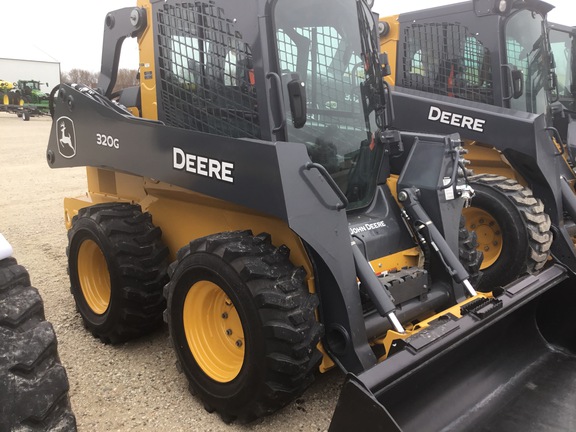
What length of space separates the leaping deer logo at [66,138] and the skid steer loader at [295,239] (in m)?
0.04

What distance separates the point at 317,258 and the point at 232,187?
590 mm

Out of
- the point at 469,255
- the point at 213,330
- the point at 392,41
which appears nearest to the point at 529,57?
the point at 392,41

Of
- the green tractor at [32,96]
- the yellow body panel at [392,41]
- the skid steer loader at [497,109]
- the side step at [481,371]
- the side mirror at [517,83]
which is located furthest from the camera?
the green tractor at [32,96]

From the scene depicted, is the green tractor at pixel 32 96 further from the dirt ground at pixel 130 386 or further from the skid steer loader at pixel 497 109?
the skid steer loader at pixel 497 109

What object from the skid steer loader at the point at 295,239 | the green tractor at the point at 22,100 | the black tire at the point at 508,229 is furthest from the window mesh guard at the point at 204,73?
the green tractor at the point at 22,100

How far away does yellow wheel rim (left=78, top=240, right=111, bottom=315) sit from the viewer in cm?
389

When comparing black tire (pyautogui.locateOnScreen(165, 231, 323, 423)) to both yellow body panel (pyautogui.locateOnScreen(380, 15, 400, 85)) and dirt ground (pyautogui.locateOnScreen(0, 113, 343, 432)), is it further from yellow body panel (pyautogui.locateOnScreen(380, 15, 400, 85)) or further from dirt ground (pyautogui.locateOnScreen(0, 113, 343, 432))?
yellow body panel (pyautogui.locateOnScreen(380, 15, 400, 85))

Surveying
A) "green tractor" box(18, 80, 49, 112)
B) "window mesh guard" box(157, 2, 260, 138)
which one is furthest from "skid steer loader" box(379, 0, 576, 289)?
"green tractor" box(18, 80, 49, 112)

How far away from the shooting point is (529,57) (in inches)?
201

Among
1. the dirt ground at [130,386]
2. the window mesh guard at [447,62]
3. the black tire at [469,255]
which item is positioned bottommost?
the dirt ground at [130,386]

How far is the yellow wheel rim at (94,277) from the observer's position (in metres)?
3.89

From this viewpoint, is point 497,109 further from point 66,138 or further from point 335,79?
point 66,138

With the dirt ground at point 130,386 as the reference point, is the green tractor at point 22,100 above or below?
above

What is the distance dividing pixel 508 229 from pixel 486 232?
298 mm
